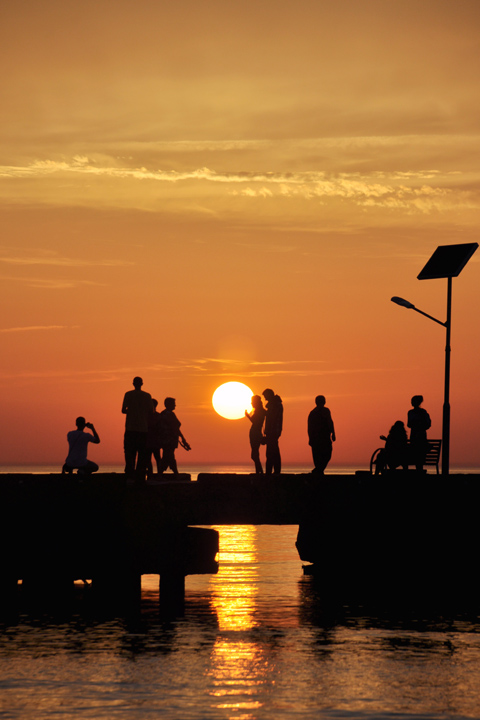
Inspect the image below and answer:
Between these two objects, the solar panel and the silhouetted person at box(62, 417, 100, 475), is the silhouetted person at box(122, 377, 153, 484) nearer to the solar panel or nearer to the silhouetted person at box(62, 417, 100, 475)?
the silhouetted person at box(62, 417, 100, 475)

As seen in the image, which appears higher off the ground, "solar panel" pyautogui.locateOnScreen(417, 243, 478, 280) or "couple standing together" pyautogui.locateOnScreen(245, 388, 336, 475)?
"solar panel" pyautogui.locateOnScreen(417, 243, 478, 280)

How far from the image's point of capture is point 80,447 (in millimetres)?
23688

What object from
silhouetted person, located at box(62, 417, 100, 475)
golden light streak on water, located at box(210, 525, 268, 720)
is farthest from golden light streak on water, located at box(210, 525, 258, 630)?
silhouetted person, located at box(62, 417, 100, 475)

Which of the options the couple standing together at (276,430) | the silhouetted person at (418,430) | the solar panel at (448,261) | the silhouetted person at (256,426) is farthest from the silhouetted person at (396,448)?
the solar panel at (448,261)

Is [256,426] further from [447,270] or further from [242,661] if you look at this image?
[242,661]

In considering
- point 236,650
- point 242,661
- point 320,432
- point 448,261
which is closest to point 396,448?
point 320,432

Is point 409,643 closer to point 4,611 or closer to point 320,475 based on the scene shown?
point 320,475

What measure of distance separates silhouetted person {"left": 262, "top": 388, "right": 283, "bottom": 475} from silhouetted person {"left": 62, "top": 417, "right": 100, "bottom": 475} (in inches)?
157

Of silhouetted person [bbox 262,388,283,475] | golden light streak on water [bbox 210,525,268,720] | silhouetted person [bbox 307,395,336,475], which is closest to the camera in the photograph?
golden light streak on water [bbox 210,525,268,720]

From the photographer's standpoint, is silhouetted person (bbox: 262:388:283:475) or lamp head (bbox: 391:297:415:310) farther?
lamp head (bbox: 391:297:415:310)

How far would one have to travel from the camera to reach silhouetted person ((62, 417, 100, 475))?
2356 centimetres

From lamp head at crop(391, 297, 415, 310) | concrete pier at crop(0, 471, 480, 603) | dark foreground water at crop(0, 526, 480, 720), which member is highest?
lamp head at crop(391, 297, 415, 310)

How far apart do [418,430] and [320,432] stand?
113 inches

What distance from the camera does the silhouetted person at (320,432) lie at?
23.1 meters
